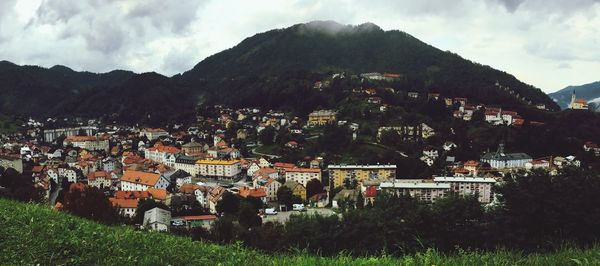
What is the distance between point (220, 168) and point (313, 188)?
14565 mm

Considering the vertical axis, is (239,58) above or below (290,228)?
above

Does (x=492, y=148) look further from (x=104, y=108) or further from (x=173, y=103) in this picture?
(x=104, y=108)

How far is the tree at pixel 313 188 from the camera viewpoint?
129 ft

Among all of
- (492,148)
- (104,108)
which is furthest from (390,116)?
(104,108)

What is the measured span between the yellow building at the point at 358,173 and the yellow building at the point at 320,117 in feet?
91.5

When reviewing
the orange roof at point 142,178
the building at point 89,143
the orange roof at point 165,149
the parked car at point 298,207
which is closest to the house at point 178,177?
the orange roof at point 142,178

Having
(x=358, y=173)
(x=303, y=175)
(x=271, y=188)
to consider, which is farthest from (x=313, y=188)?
(x=358, y=173)

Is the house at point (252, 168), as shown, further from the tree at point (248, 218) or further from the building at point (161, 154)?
the tree at point (248, 218)

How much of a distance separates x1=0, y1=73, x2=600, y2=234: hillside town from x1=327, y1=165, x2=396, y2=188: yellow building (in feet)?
0.31

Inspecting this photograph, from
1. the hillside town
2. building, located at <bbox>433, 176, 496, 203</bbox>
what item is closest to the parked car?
the hillside town

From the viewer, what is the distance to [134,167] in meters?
48.7

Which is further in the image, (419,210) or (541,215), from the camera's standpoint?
(419,210)

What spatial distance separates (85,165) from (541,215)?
49.3 m

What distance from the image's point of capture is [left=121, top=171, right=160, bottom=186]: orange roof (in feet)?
135
